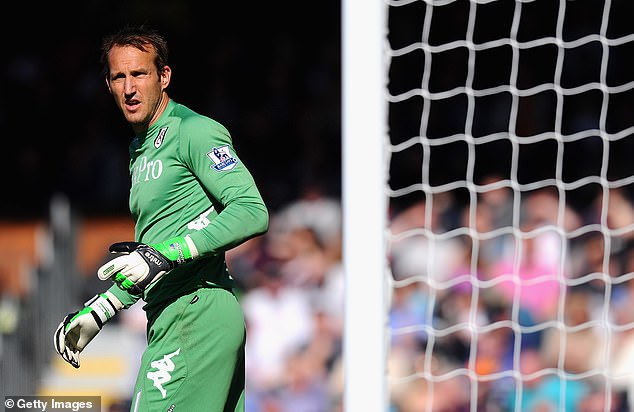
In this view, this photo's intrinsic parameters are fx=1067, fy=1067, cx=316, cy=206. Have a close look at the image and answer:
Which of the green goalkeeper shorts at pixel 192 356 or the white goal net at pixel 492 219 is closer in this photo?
the green goalkeeper shorts at pixel 192 356

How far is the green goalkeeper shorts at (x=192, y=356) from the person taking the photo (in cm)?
289

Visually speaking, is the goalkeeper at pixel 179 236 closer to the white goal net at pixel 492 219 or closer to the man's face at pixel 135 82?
the man's face at pixel 135 82

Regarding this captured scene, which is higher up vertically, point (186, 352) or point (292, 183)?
point (186, 352)

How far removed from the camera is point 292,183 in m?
8.06

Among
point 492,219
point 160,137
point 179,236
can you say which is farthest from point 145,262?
point 492,219

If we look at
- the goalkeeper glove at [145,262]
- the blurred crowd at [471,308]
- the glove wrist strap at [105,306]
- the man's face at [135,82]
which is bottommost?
the blurred crowd at [471,308]

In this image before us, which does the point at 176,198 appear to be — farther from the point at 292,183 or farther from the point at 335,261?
the point at 292,183

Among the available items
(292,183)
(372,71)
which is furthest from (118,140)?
(372,71)

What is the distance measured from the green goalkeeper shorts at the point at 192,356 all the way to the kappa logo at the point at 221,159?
355 millimetres

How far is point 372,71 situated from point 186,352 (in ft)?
3.60

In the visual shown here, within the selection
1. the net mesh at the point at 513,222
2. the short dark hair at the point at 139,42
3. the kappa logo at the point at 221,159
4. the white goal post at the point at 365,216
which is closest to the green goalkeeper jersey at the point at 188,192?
the kappa logo at the point at 221,159

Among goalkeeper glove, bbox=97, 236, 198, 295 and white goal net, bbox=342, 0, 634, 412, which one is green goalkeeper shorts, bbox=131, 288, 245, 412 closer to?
goalkeeper glove, bbox=97, 236, 198, 295

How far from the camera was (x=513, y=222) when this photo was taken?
6.25 m

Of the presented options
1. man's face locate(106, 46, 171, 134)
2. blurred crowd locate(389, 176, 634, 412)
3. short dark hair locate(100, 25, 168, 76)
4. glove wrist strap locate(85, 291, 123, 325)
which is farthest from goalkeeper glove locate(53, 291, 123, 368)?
blurred crowd locate(389, 176, 634, 412)
